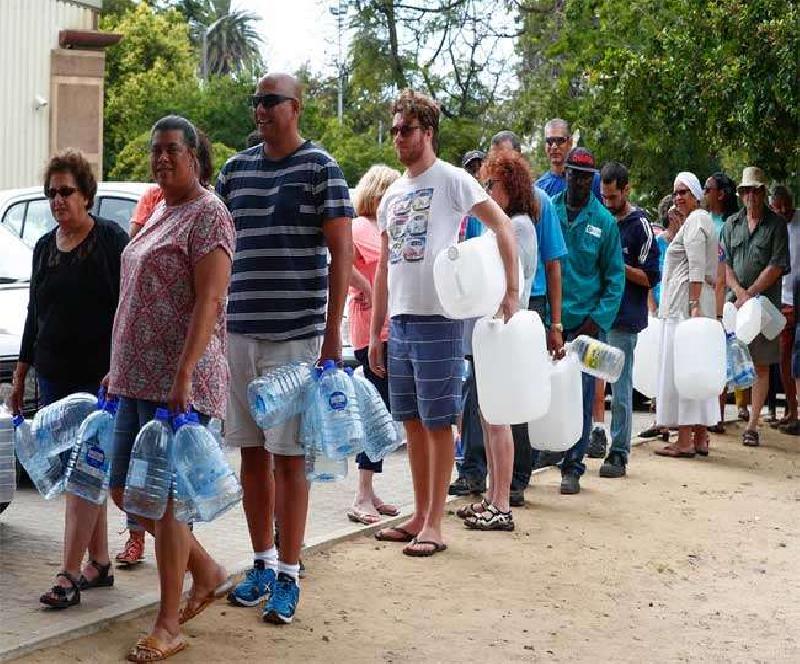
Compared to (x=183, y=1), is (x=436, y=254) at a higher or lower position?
lower

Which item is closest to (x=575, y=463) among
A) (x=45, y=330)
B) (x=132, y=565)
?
(x=132, y=565)

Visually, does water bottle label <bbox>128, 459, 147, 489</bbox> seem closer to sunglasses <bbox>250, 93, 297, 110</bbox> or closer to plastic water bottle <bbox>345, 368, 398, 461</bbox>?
plastic water bottle <bbox>345, 368, 398, 461</bbox>

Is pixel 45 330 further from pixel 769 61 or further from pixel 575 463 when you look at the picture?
pixel 769 61

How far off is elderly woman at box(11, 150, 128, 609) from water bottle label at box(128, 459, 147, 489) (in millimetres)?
966

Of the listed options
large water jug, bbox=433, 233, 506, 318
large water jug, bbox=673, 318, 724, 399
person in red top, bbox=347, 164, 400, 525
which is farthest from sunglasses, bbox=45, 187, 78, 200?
large water jug, bbox=673, 318, 724, 399

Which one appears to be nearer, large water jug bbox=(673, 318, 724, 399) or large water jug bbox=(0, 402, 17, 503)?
large water jug bbox=(0, 402, 17, 503)

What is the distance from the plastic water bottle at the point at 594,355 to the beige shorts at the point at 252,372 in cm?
347

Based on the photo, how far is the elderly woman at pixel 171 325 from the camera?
5.61m

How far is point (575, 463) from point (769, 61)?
5.07 m

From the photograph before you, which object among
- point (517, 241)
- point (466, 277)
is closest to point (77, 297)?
point (466, 277)

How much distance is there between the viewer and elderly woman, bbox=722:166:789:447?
12812 millimetres

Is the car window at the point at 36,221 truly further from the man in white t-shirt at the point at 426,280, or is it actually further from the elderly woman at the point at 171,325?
the elderly woman at the point at 171,325

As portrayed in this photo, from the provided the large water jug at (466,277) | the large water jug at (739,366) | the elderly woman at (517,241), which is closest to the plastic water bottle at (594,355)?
the elderly woman at (517,241)

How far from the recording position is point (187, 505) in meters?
5.61
